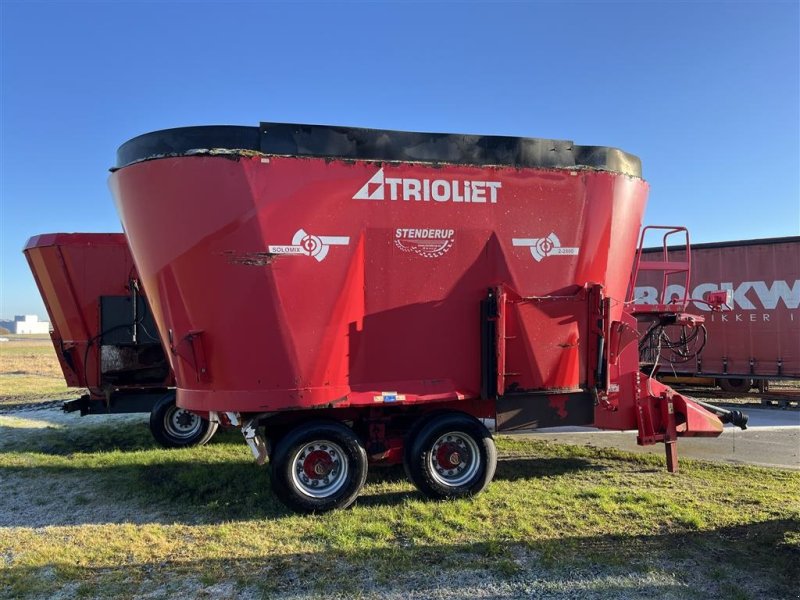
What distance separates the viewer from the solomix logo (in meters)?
5.50

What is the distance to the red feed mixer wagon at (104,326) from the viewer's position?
858cm

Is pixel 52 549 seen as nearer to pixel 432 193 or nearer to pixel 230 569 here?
pixel 230 569

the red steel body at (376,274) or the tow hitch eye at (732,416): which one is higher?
the red steel body at (376,274)

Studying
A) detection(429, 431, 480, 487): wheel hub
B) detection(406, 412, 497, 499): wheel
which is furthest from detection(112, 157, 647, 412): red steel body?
detection(429, 431, 480, 487): wheel hub

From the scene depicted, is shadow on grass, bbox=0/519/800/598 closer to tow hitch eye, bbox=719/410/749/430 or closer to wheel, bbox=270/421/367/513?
wheel, bbox=270/421/367/513

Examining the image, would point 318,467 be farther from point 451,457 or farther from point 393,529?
point 451,457

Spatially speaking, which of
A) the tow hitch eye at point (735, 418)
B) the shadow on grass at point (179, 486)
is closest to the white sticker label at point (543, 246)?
the shadow on grass at point (179, 486)

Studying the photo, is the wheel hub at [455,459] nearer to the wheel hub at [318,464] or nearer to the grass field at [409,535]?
the grass field at [409,535]

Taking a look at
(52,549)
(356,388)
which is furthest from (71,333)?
(356,388)

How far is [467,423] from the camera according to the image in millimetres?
5715

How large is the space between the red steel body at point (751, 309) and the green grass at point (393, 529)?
6.95 meters

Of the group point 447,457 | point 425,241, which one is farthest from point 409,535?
point 425,241

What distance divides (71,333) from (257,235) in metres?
5.19

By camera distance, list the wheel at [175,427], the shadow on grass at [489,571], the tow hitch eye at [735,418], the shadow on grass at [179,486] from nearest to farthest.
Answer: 1. the shadow on grass at [489,571]
2. the shadow on grass at [179,486]
3. the tow hitch eye at [735,418]
4. the wheel at [175,427]
